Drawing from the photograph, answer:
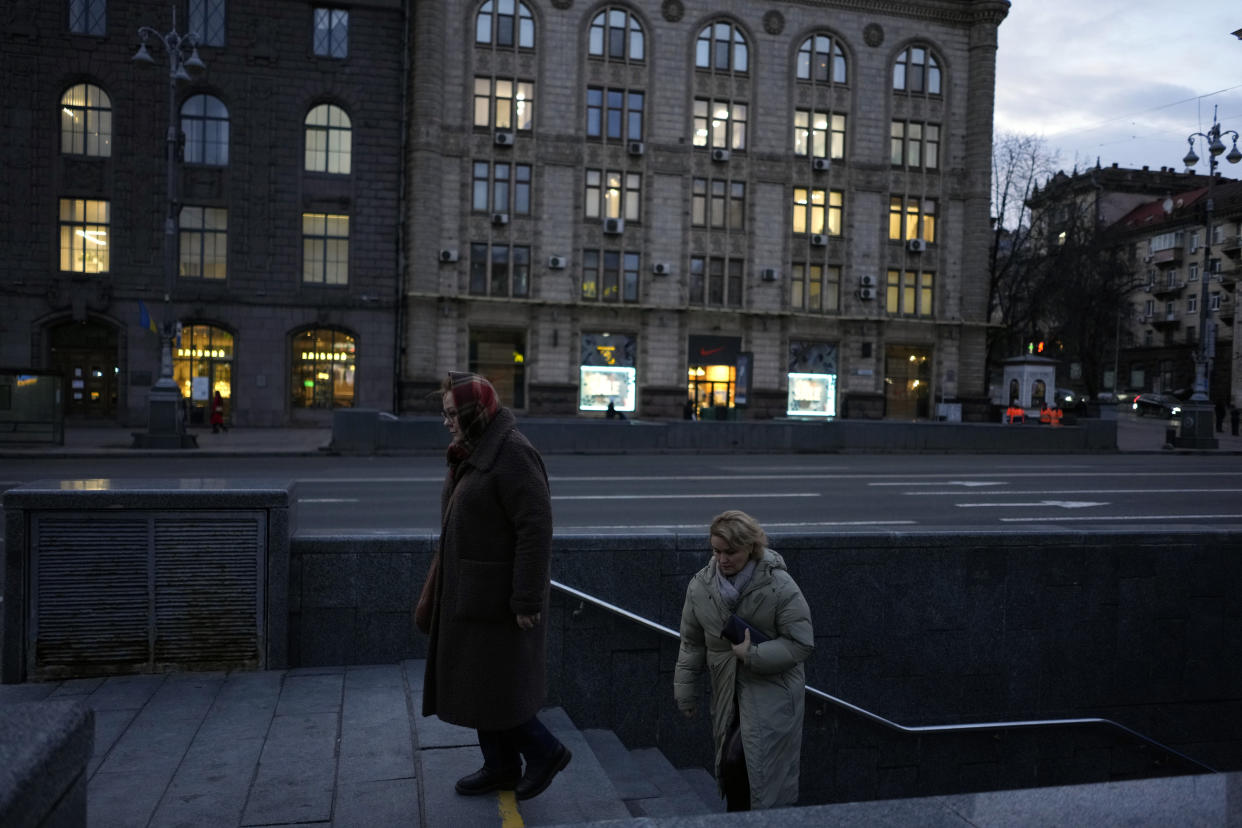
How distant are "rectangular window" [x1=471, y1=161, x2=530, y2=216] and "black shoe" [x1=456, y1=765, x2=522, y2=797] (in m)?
35.6

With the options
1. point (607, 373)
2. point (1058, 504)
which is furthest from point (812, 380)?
point (1058, 504)

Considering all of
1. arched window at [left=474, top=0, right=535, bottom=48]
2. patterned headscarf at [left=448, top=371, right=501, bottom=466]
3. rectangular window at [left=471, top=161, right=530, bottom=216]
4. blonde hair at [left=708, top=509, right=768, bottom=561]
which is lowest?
blonde hair at [left=708, top=509, right=768, bottom=561]

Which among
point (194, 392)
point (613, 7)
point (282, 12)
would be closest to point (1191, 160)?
point (613, 7)

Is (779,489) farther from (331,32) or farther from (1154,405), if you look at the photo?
(1154,405)

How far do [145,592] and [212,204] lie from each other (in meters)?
32.2

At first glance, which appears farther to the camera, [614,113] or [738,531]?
[614,113]

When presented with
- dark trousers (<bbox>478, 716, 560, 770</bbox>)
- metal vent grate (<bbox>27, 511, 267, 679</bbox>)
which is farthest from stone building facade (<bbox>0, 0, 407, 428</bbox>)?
dark trousers (<bbox>478, 716, 560, 770</bbox>)

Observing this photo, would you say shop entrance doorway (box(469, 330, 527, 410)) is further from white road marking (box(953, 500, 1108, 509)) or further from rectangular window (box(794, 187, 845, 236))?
white road marking (box(953, 500, 1108, 509))

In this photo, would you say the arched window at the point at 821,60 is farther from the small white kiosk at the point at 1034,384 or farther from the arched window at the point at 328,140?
the arched window at the point at 328,140

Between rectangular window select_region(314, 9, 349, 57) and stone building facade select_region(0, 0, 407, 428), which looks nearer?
stone building facade select_region(0, 0, 407, 428)

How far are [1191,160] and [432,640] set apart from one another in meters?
36.8

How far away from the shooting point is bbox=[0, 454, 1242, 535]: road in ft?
45.6

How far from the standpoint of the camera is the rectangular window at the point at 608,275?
39562 mm

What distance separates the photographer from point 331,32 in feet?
118
